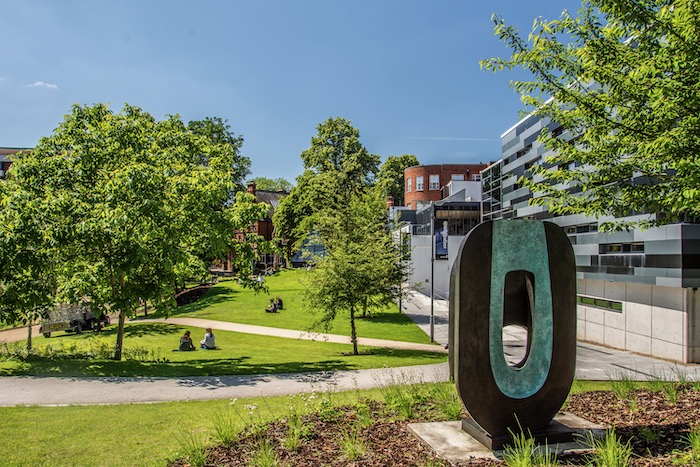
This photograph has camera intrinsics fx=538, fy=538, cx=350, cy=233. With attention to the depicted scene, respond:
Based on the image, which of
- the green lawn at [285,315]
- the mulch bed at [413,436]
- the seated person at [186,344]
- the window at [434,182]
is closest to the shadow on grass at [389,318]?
the green lawn at [285,315]

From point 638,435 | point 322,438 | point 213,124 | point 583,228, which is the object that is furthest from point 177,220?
point 213,124

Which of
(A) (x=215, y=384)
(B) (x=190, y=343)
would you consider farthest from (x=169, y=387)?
(B) (x=190, y=343)

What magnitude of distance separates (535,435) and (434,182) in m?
67.8

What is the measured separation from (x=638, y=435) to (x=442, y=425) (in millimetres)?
2623

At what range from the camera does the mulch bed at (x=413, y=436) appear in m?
6.62

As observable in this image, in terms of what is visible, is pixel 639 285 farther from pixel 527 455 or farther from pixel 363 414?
pixel 527 455

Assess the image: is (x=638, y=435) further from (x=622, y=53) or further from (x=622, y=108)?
(x=622, y=53)

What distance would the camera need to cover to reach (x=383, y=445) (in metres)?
7.18

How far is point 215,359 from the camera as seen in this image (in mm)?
18938

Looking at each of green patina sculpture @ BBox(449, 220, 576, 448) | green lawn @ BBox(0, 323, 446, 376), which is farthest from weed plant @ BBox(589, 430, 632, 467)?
green lawn @ BBox(0, 323, 446, 376)

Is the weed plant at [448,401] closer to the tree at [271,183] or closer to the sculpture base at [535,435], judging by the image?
the sculpture base at [535,435]

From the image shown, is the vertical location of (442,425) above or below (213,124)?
below

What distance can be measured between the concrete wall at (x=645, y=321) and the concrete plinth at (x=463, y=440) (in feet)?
46.6

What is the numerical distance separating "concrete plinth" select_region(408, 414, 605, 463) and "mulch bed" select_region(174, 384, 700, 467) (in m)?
0.17
